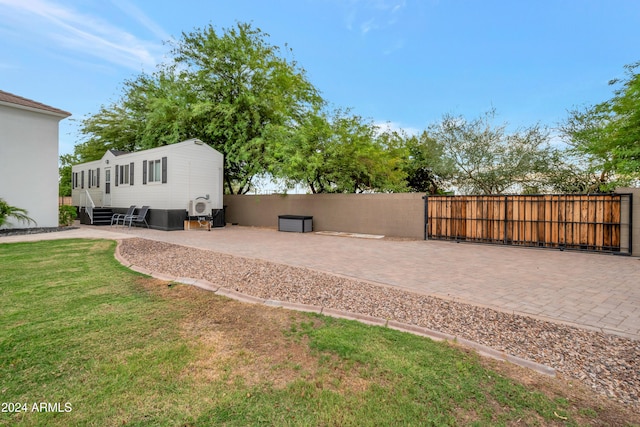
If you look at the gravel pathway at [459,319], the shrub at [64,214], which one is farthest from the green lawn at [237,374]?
the shrub at [64,214]

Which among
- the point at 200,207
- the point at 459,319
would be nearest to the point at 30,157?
the point at 200,207

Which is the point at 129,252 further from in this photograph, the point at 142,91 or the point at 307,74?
the point at 142,91

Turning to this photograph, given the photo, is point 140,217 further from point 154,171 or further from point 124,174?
point 124,174

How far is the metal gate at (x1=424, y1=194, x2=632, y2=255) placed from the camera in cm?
809

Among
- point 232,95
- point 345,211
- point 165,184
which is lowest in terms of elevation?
point 345,211

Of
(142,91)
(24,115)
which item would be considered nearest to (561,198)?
(24,115)

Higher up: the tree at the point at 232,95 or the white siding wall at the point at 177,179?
the tree at the point at 232,95

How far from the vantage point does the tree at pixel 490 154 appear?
1527 cm

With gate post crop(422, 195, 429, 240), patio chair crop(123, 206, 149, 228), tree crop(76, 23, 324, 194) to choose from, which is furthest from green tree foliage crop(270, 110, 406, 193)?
patio chair crop(123, 206, 149, 228)

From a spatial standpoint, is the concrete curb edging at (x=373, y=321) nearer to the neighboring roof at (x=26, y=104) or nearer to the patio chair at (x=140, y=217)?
the patio chair at (x=140, y=217)

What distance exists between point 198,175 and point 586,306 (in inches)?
545

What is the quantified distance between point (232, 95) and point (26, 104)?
8.31 meters

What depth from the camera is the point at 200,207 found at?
45.8ft

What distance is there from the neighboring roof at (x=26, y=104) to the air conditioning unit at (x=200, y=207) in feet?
19.3
